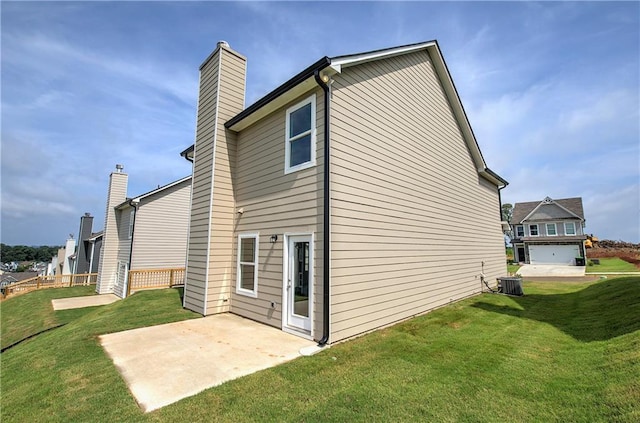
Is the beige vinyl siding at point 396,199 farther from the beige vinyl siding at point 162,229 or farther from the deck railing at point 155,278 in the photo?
the beige vinyl siding at point 162,229

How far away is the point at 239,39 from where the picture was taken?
9031mm

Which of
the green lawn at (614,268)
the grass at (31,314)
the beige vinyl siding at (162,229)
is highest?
the beige vinyl siding at (162,229)

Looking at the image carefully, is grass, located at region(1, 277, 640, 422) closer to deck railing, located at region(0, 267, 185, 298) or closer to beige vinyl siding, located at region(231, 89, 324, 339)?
beige vinyl siding, located at region(231, 89, 324, 339)

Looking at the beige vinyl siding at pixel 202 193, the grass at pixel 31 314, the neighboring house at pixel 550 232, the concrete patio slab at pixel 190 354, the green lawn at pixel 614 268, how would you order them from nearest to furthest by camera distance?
1. the concrete patio slab at pixel 190 354
2. the beige vinyl siding at pixel 202 193
3. the grass at pixel 31 314
4. the green lawn at pixel 614 268
5. the neighboring house at pixel 550 232

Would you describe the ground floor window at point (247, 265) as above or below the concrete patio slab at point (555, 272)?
above

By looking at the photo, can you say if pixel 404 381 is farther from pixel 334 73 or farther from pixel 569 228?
pixel 569 228

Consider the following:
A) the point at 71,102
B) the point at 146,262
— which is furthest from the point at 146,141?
the point at 146,262

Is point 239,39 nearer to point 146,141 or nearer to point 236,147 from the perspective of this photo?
point 236,147

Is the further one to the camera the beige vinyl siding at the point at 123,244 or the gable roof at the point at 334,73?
the beige vinyl siding at the point at 123,244

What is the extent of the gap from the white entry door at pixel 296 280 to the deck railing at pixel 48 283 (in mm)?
20564

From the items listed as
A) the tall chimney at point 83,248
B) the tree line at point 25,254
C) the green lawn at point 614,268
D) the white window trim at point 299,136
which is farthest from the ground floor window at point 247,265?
the tree line at point 25,254

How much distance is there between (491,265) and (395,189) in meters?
8.51

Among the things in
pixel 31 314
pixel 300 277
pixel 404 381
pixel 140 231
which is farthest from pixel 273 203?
pixel 31 314

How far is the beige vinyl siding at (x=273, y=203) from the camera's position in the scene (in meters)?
5.70
